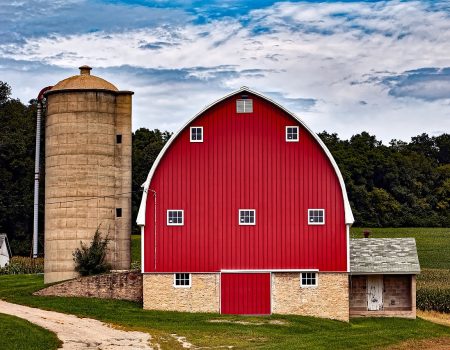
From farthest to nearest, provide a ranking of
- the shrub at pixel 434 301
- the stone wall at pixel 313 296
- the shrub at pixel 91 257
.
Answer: the shrub at pixel 434 301
the shrub at pixel 91 257
the stone wall at pixel 313 296

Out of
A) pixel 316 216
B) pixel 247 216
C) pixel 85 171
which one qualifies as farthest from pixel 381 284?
pixel 85 171

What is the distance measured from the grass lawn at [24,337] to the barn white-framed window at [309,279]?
41.1ft

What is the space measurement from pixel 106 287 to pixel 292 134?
426 inches

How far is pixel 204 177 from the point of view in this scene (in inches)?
1599

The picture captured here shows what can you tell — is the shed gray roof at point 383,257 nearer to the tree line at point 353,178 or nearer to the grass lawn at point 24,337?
the grass lawn at point 24,337

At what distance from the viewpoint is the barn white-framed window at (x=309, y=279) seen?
40.0m

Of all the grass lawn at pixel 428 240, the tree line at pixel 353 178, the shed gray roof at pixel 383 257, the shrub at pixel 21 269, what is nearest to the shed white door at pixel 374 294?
the shed gray roof at pixel 383 257

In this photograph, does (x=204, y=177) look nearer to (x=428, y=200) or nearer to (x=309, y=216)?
(x=309, y=216)

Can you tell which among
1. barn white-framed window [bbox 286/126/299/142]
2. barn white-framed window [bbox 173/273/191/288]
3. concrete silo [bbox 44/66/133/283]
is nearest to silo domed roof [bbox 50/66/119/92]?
concrete silo [bbox 44/66/133/283]

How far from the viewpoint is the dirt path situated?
97.1 feet

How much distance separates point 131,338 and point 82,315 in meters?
6.52

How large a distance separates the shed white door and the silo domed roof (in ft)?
52.7

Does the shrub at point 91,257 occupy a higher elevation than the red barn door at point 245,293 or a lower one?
higher

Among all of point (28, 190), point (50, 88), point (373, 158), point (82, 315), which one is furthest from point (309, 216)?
point (373, 158)
